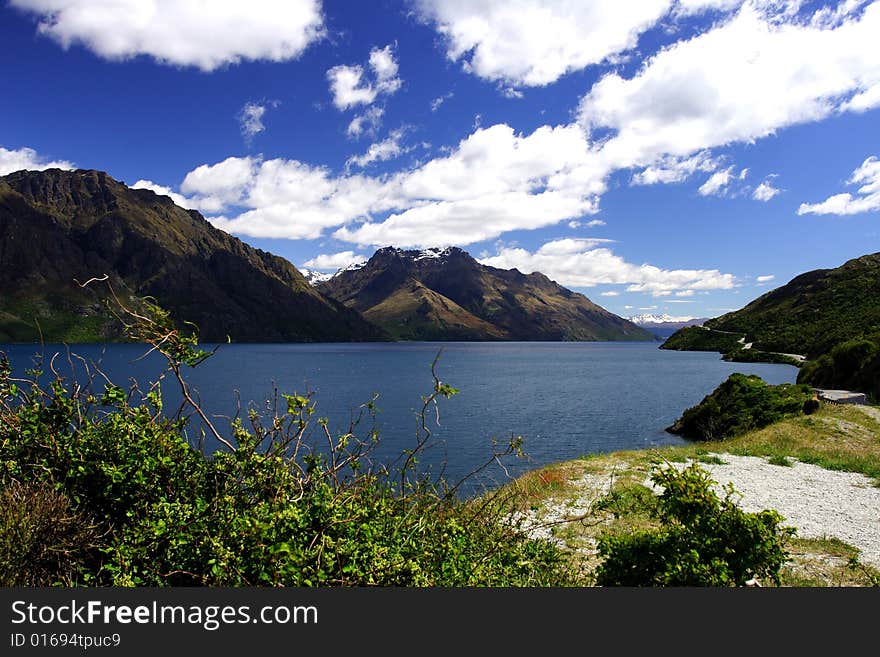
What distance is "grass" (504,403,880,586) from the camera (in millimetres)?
11430

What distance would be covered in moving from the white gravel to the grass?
1.96 feet

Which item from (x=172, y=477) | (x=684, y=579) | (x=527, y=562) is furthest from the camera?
(x=527, y=562)

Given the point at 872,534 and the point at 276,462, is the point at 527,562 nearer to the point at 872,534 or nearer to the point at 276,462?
the point at 276,462

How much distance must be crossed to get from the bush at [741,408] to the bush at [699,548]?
99.4 feet

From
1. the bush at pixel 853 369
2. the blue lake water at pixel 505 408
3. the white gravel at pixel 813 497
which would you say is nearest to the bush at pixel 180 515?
the blue lake water at pixel 505 408

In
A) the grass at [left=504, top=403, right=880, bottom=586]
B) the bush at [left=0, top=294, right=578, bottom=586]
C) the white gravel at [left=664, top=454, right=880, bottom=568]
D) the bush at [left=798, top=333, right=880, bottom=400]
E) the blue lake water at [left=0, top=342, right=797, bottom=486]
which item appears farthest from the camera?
the bush at [left=798, top=333, right=880, bottom=400]

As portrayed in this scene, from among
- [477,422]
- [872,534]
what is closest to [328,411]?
[477,422]

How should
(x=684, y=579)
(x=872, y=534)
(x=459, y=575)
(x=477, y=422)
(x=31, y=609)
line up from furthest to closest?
(x=477, y=422) → (x=872, y=534) → (x=459, y=575) → (x=684, y=579) → (x=31, y=609)

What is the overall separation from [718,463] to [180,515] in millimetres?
24203

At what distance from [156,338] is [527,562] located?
7.04m

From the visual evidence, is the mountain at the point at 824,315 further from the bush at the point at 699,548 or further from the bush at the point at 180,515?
the bush at the point at 180,515

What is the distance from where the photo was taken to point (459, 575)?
280 inches

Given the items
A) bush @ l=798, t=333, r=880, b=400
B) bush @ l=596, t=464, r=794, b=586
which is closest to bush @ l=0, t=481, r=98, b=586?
bush @ l=596, t=464, r=794, b=586

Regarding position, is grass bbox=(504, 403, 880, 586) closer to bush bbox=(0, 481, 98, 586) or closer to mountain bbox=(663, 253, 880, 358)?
bush bbox=(0, 481, 98, 586)
